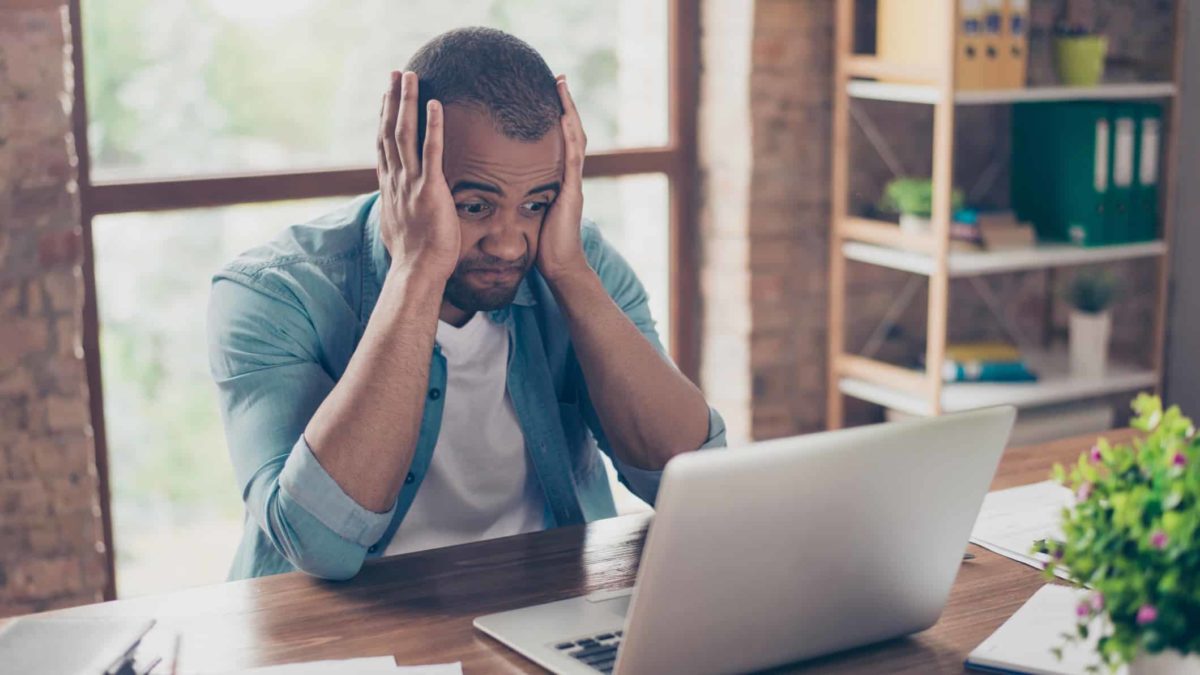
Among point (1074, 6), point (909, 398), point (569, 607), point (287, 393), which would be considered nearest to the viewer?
point (569, 607)

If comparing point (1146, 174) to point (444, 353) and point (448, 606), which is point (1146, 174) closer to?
point (444, 353)

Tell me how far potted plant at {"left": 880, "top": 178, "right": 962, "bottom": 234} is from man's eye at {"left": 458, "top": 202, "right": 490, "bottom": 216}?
1702 millimetres

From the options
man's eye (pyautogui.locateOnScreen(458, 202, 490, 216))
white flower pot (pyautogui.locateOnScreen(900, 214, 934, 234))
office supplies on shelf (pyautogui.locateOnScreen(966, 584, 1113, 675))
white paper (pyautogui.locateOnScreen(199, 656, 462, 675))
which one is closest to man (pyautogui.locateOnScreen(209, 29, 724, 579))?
man's eye (pyautogui.locateOnScreen(458, 202, 490, 216))

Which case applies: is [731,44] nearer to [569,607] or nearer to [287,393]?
[287,393]

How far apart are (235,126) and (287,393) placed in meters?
1.48

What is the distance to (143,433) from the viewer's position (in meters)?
2.95

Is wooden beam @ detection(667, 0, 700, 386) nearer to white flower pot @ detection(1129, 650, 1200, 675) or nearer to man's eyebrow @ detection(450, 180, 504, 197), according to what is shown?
man's eyebrow @ detection(450, 180, 504, 197)

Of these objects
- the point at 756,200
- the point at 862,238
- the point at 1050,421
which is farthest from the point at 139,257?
the point at 1050,421

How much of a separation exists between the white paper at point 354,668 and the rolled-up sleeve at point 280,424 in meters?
0.22

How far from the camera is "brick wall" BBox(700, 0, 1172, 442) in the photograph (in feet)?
10.9

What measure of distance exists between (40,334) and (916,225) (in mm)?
1859

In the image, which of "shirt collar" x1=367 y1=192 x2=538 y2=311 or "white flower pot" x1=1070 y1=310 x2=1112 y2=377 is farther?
"white flower pot" x1=1070 y1=310 x2=1112 y2=377

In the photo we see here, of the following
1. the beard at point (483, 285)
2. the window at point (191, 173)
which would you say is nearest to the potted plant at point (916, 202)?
the window at point (191, 173)

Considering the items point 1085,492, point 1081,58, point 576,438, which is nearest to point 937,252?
point 1081,58
